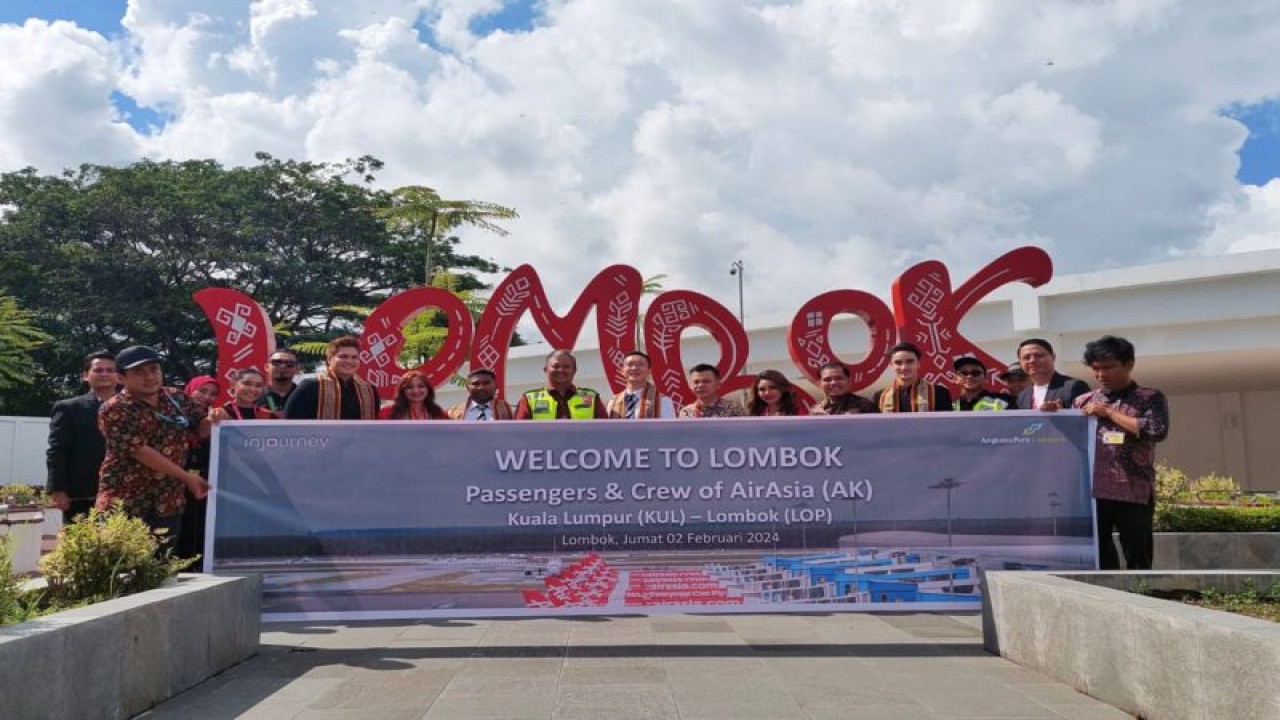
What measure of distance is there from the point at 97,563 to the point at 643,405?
375 cm

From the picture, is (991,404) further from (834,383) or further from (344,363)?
(344,363)

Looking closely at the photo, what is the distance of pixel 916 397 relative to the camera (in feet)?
22.1

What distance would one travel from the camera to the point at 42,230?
1379 inches

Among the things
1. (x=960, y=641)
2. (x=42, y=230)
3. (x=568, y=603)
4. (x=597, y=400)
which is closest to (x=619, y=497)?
(x=568, y=603)

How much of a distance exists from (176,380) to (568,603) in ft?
119

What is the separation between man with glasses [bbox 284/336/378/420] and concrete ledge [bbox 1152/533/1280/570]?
23.3 feet

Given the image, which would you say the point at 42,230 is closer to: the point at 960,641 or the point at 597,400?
the point at 597,400

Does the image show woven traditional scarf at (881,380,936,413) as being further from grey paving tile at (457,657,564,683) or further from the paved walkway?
grey paving tile at (457,657,564,683)

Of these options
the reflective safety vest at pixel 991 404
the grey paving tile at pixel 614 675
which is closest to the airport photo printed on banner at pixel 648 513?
the grey paving tile at pixel 614 675

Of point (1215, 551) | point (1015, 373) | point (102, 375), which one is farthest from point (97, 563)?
point (1215, 551)

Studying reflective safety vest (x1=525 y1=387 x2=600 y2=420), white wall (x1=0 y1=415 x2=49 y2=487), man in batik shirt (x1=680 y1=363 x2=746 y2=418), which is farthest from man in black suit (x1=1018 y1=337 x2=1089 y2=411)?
white wall (x1=0 y1=415 x2=49 y2=487)

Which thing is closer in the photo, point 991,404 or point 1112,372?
point 1112,372

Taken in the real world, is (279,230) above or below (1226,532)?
above

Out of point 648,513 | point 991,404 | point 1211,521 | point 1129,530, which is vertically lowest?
point 1211,521
